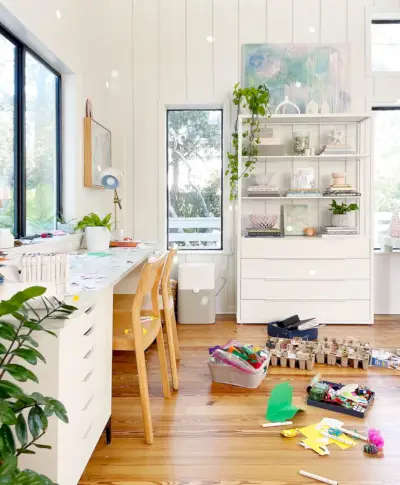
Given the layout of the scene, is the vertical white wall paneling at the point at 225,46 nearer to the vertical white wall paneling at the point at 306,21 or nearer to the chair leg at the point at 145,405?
the vertical white wall paneling at the point at 306,21

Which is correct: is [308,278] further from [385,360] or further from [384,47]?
[384,47]

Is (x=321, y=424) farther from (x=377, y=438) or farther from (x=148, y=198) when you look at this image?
(x=148, y=198)

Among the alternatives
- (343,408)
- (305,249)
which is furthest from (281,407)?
(305,249)

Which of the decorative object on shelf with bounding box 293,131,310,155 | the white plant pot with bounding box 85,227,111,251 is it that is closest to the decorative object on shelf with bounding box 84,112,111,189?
the white plant pot with bounding box 85,227,111,251

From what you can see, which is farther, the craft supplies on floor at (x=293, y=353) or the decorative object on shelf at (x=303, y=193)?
the decorative object on shelf at (x=303, y=193)

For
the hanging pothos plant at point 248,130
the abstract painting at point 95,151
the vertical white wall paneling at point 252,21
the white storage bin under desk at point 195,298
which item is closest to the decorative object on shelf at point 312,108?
the hanging pothos plant at point 248,130

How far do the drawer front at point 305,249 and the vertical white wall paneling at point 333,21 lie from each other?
1.93m

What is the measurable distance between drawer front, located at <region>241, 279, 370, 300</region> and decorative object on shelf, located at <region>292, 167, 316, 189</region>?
2.87ft

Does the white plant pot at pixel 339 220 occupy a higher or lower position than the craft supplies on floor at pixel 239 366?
higher

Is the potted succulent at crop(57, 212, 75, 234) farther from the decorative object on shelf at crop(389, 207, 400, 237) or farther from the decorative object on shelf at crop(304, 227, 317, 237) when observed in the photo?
the decorative object on shelf at crop(389, 207, 400, 237)

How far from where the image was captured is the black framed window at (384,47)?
4375 mm

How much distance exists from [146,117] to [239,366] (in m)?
2.73

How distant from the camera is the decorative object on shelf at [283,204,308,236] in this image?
4293mm

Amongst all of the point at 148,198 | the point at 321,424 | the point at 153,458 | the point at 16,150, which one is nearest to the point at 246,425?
the point at 321,424
